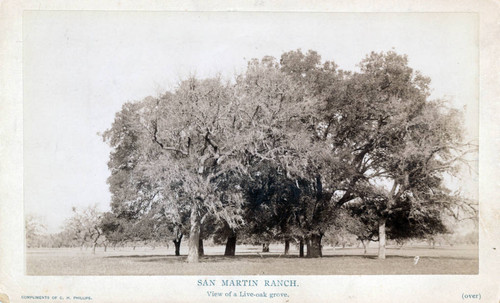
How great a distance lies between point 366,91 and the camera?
17.9 m

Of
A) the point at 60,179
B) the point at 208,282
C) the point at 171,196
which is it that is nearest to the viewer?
the point at 208,282

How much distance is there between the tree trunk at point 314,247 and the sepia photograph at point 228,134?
2.67 m

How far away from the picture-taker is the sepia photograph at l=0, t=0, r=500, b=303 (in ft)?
36.3

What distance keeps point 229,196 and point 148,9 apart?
6454 mm

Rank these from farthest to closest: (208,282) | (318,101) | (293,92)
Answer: (318,101), (293,92), (208,282)

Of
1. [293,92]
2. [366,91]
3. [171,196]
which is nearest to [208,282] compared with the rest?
[171,196]

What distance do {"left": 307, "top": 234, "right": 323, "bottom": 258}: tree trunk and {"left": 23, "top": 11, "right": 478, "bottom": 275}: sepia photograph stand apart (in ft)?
0.18

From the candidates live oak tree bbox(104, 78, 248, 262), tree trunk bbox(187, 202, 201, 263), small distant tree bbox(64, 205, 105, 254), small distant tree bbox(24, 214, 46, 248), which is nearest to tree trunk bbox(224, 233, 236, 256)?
tree trunk bbox(187, 202, 201, 263)

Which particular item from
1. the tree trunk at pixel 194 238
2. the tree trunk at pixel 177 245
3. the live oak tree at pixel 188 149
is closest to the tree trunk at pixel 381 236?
the live oak tree at pixel 188 149

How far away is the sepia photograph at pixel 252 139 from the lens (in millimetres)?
11711

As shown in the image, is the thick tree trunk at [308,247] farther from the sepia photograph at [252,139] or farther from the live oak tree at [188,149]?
the live oak tree at [188,149]

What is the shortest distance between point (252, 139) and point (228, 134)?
0.77 metres

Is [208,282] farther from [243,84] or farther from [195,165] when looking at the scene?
[243,84]

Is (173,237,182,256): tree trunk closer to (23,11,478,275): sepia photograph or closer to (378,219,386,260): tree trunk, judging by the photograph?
(23,11,478,275): sepia photograph
